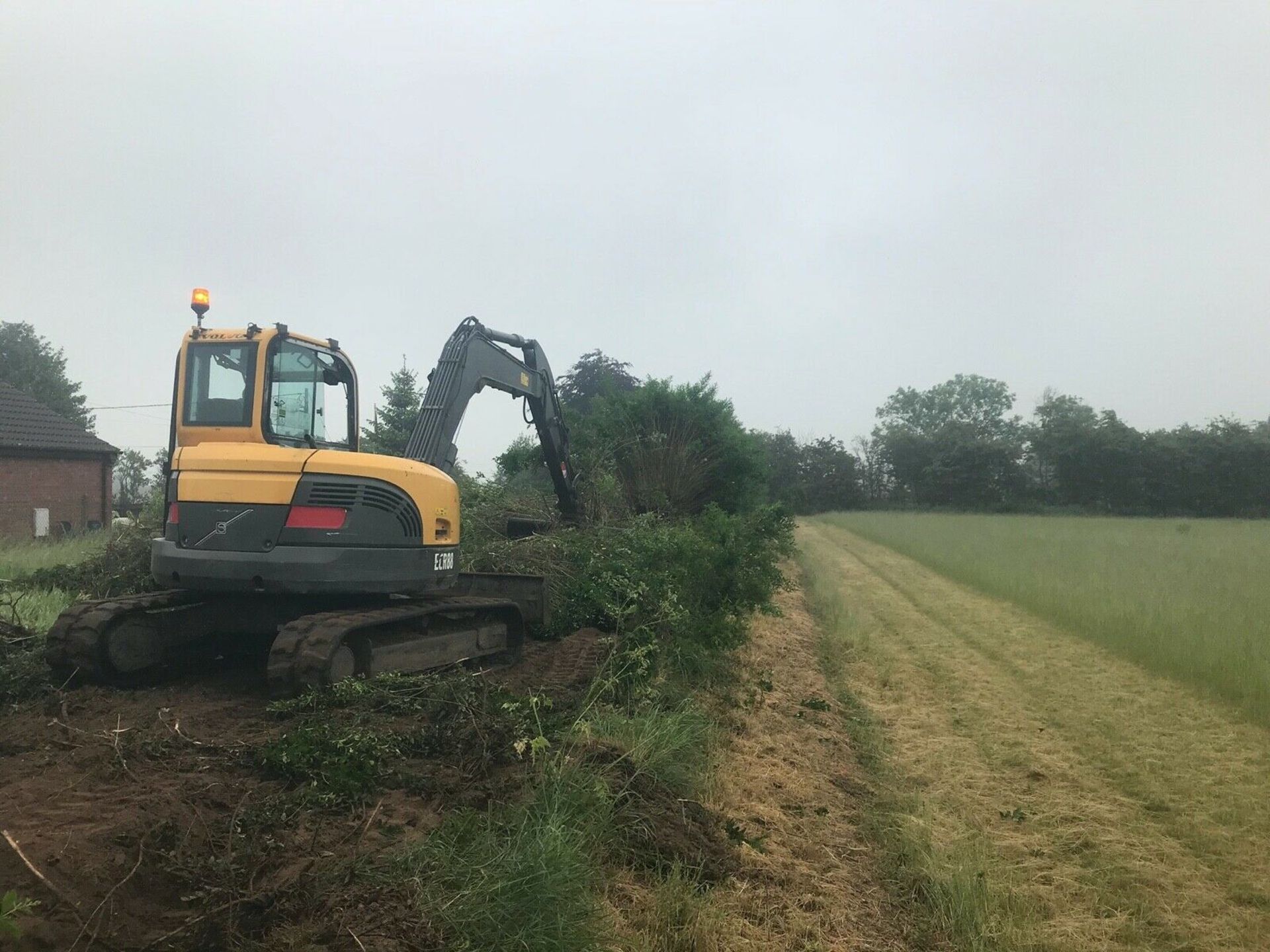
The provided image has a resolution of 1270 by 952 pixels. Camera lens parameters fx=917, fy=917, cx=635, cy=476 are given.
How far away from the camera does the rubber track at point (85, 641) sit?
18.9 ft

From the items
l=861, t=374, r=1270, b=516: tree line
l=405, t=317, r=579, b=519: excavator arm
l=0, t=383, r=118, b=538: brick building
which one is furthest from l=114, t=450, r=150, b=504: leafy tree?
l=861, t=374, r=1270, b=516: tree line

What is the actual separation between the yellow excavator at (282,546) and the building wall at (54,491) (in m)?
18.1

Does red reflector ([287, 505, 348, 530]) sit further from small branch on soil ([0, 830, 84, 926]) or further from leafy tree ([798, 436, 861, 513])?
leafy tree ([798, 436, 861, 513])

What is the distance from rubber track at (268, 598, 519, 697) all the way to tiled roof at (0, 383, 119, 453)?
20989mm

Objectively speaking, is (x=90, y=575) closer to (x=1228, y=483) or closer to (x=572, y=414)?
(x=572, y=414)

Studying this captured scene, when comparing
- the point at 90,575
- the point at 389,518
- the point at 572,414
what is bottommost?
the point at 90,575

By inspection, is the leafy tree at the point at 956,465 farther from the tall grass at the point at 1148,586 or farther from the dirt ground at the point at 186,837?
the dirt ground at the point at 186,837

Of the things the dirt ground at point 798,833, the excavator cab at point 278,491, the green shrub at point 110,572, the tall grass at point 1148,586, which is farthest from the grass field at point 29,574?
the tall grass at point 1148,586

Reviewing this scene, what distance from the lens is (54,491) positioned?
23.8 meters

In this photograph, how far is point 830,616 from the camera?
43.2 feet

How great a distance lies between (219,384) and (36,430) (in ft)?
70.9

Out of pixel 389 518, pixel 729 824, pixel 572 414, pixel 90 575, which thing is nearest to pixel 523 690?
pixel 389 518

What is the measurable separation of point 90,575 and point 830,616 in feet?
30.9

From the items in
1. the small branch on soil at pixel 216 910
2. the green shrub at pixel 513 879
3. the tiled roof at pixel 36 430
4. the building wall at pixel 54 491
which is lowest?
the green shrub at pixel 513 879
